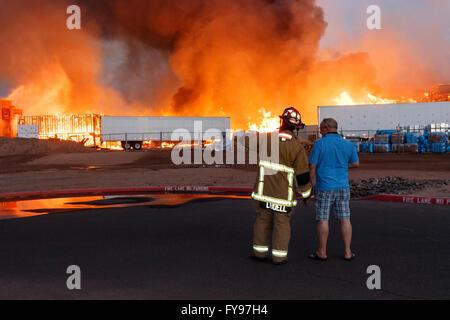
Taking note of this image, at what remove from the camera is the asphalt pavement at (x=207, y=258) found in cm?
414

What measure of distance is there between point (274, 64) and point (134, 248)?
6100 centimetres

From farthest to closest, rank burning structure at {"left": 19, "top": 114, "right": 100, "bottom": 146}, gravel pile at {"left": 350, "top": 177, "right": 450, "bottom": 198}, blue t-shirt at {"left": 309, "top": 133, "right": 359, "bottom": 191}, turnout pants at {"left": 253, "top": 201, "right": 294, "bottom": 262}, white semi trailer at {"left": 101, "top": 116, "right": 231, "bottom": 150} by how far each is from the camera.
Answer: burning structure at {"left": 19, "top": 114, "right": 100, "bottom": 146}
white semi trailer at {"left": 101, "top": 116, "right": 231, "bottom": 150}
gravel pile at {"left": 350, "top": 177, "right": 450, "bottom": 198}
blue t-shirt at {"left": 309, "top": 133, "right": 359, "bottom": 191}
turnout pants at {"left": 253, "top": 201, "right": 294, "bottom": 262}

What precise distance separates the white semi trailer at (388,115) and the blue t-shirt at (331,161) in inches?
1344

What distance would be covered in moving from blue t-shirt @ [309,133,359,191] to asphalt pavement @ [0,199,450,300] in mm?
905

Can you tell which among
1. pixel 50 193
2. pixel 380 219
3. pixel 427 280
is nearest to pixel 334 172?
pixel 427 280

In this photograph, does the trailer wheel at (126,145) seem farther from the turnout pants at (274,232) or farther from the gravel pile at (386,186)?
Result: the turnout pants at (274,232)

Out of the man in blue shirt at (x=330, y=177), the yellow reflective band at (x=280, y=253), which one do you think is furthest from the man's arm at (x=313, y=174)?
the yellow reflective band at (x=280, y=253)

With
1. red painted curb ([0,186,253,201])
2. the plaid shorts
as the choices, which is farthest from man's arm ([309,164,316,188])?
red painted curb ([0,186,253,201])

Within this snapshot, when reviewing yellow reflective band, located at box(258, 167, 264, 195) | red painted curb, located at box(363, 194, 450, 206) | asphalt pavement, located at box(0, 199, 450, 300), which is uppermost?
yellow reflective band, located at box(258, 167, 264, 195)

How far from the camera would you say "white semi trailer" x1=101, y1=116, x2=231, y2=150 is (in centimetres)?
4528

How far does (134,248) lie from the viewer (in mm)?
5859

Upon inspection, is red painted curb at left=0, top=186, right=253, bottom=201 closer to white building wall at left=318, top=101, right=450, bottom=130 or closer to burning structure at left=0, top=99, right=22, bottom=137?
white building wall at left=318, top=101, right=450, bottom=130

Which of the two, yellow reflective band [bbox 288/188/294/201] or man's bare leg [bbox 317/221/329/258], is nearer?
yellow reflective band [bbox 288/188/294/201]

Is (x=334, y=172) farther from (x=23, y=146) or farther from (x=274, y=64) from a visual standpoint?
(x=274, y=64)
